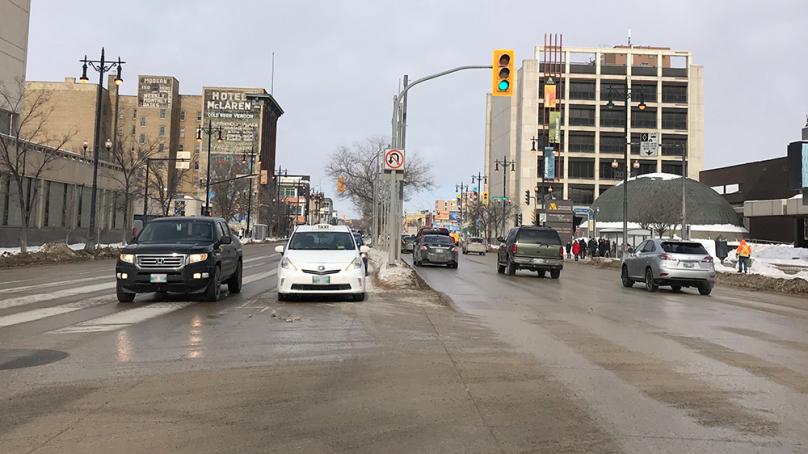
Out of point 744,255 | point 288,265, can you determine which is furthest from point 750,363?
point 744,255

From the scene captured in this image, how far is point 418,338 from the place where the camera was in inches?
364

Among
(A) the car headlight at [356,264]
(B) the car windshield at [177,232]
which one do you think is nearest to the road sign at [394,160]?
(A) the car headlight at [356,264]

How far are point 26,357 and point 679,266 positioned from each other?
57.8 ft

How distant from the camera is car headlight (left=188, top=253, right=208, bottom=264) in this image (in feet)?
41.2

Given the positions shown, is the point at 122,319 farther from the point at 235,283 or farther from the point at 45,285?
the point at 45,285

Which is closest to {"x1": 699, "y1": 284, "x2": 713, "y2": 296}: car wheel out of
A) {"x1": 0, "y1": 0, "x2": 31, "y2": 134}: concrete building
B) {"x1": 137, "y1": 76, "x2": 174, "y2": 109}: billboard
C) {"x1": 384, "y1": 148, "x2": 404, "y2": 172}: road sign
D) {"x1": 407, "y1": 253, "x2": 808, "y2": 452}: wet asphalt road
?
{"x1": 407, "y1": 253, "x2": 808, "y2": 452}: wet asphalt road

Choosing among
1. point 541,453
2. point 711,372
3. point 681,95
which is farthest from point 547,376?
point 681,95

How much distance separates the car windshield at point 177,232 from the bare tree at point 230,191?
2156 inches

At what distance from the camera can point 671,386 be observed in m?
6.62

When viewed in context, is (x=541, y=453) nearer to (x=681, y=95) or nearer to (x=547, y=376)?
(x=547, y=376)

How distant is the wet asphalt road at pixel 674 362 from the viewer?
5086mm

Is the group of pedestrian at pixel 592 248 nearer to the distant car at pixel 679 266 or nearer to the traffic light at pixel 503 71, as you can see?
the distant car at pixel 679 266

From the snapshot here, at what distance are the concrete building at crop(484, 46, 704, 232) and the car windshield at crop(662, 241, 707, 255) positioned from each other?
77.7 m

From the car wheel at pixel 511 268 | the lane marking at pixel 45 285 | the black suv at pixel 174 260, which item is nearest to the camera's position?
the black suv at pixel 174 260
